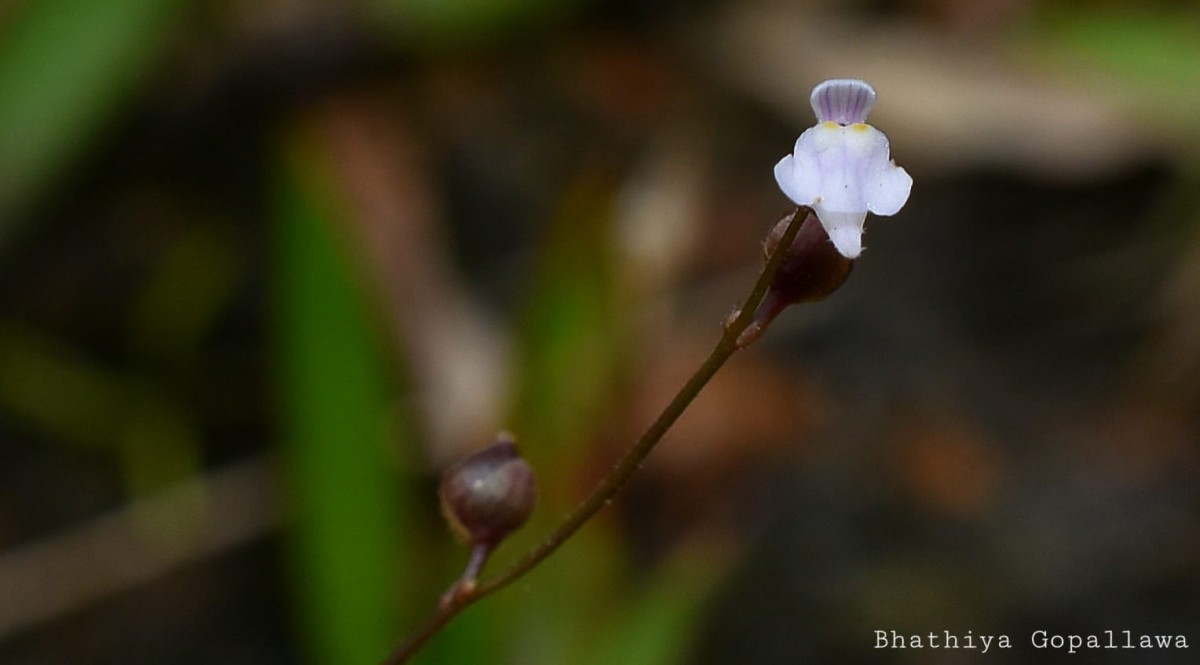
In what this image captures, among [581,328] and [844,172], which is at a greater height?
[581,328]

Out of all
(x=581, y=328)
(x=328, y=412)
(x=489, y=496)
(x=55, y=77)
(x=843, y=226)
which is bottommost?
(x=489, y=496)

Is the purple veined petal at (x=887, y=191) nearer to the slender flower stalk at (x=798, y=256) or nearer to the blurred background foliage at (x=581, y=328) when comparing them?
the slender flower stalk at (x=798, y=256)

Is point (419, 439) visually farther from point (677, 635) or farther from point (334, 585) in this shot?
point (677, 635)

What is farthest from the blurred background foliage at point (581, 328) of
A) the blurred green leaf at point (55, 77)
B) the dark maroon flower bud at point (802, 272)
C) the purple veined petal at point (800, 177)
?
the purple veined petal at point (800, 177)

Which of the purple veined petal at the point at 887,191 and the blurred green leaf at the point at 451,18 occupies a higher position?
the blurred green leaf at the point at 451,18

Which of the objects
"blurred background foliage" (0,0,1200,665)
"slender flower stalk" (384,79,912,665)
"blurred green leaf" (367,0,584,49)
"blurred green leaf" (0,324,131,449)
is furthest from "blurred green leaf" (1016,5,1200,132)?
"blurred green leaf" (0,324,131,449)

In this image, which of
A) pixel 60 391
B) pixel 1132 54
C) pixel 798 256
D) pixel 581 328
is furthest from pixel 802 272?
pixel 1132 54

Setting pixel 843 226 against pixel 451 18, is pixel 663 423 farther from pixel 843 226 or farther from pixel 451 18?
pixel 451 18

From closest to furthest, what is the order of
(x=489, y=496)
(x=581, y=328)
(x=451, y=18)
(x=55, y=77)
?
(x=489, y=496) < (x=581, y=328) < (x=55, y=77) < (x=451, y=18)
